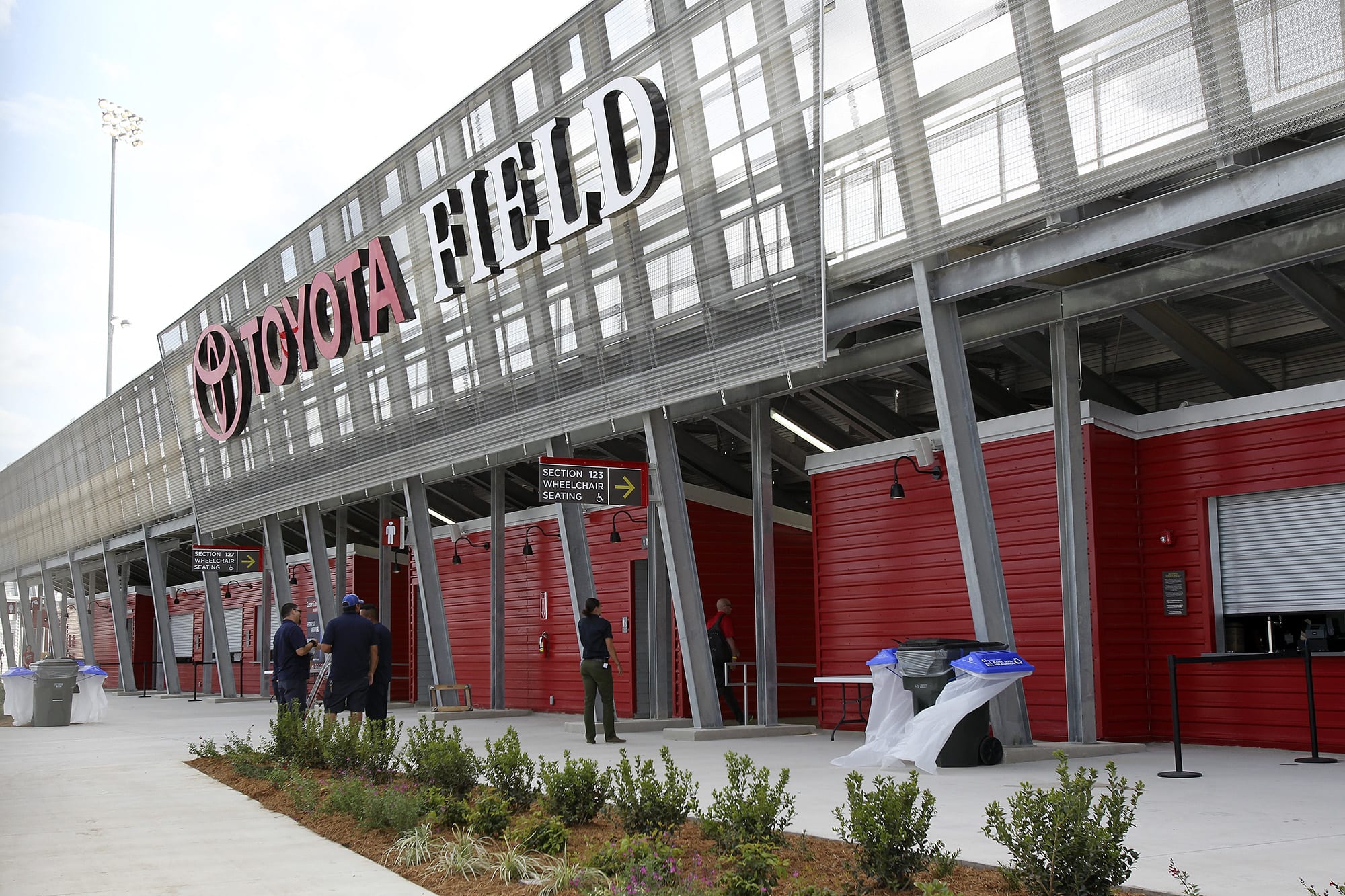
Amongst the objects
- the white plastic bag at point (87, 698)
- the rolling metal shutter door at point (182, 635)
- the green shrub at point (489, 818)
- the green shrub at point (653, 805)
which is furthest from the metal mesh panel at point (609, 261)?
the rolling metal shutter door at point (182, 635)

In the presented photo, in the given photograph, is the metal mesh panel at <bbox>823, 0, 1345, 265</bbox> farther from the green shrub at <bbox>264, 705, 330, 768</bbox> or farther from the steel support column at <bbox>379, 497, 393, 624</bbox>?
the steel support column at <bbox>379, 497, 393, 624</bbox>

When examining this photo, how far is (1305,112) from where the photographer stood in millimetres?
8578

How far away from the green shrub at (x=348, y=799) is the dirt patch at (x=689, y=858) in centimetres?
6

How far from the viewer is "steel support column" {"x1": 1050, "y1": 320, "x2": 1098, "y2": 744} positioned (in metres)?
11.5

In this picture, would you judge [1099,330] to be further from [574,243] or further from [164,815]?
[164,815]

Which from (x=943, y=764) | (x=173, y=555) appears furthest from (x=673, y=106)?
(x=173, y=555)

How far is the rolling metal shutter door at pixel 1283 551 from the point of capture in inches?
447

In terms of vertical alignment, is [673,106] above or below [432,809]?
above

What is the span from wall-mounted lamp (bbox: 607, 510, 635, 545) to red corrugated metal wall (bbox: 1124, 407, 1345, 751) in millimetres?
8383

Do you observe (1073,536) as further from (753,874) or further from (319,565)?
(319,565)

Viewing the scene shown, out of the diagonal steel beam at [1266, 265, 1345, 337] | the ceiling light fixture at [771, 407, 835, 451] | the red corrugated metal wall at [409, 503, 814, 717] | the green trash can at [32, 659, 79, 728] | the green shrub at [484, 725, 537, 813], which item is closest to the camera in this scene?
the green shrub at [484, 725, 537, 813]

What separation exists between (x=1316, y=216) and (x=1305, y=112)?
1199mm

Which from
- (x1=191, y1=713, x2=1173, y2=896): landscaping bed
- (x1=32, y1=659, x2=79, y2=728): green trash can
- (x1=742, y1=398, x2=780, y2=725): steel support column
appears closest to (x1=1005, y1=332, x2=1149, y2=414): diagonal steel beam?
(x1=742, y1=398, x2=780, y2=725): steel support column

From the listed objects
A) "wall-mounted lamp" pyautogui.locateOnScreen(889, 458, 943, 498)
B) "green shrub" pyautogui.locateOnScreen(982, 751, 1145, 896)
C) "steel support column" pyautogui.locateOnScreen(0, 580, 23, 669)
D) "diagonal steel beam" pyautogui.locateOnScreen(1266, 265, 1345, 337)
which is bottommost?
"steel support column" pyautogui.locateOnScreen(0, 580, 23, 669)
